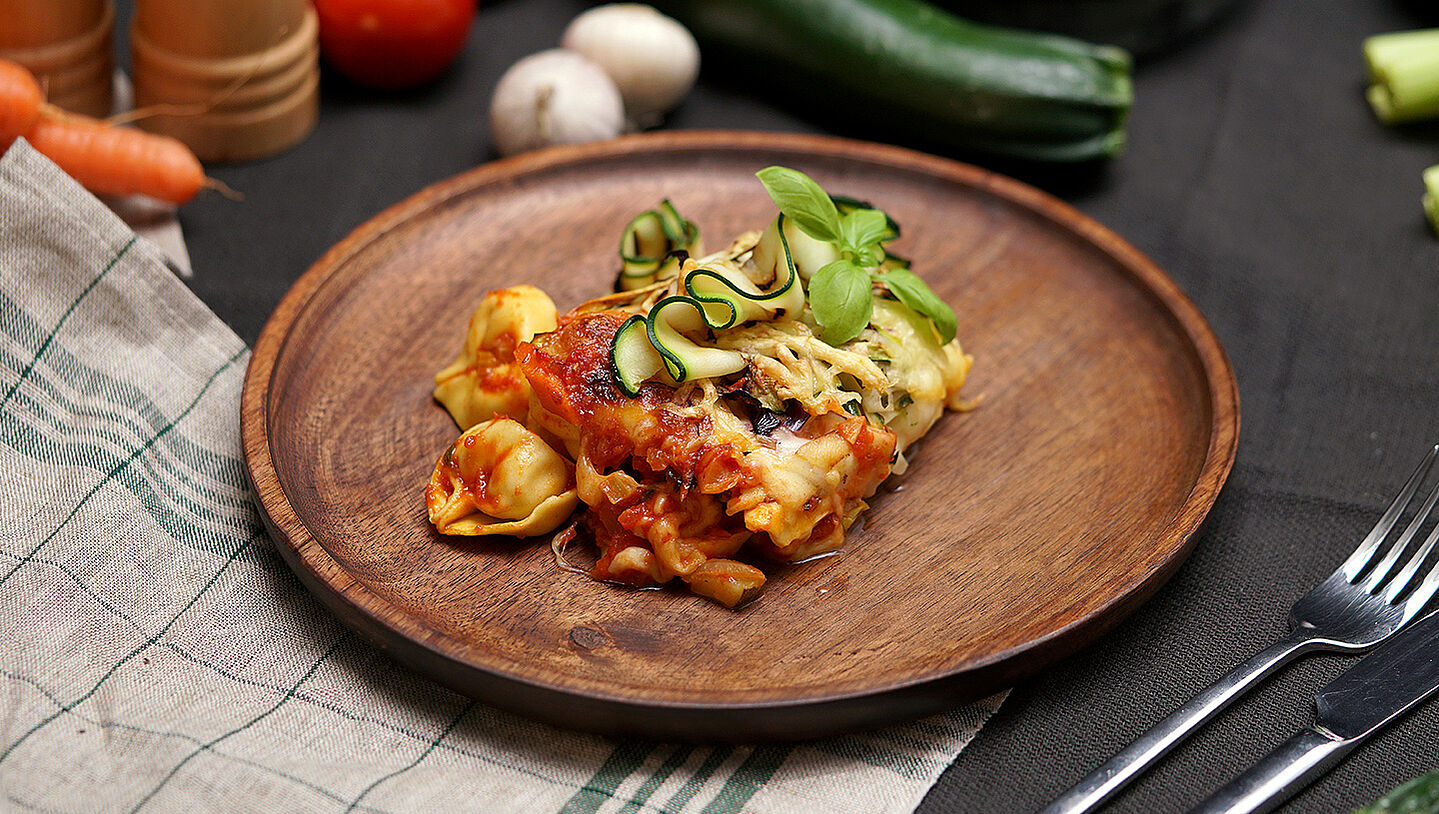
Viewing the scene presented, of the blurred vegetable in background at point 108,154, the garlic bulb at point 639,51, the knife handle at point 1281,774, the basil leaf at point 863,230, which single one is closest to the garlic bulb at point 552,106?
the garlic bulb at point 639,51

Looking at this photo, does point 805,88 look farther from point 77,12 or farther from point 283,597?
point 283,597

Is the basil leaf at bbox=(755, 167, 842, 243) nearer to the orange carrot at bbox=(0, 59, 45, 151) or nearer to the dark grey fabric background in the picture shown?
the dark grey fabric background

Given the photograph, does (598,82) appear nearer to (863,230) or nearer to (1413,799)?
(863,230)

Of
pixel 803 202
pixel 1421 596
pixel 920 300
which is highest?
pixel 803 202

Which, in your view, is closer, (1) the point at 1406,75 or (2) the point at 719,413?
(2) the point at 719,413

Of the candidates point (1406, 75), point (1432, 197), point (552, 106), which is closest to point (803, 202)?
point (552, 106)

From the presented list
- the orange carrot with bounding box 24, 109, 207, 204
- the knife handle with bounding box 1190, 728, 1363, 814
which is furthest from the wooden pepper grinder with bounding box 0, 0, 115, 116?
the knife handle with bounding box 1190, 728, 1363, 814
